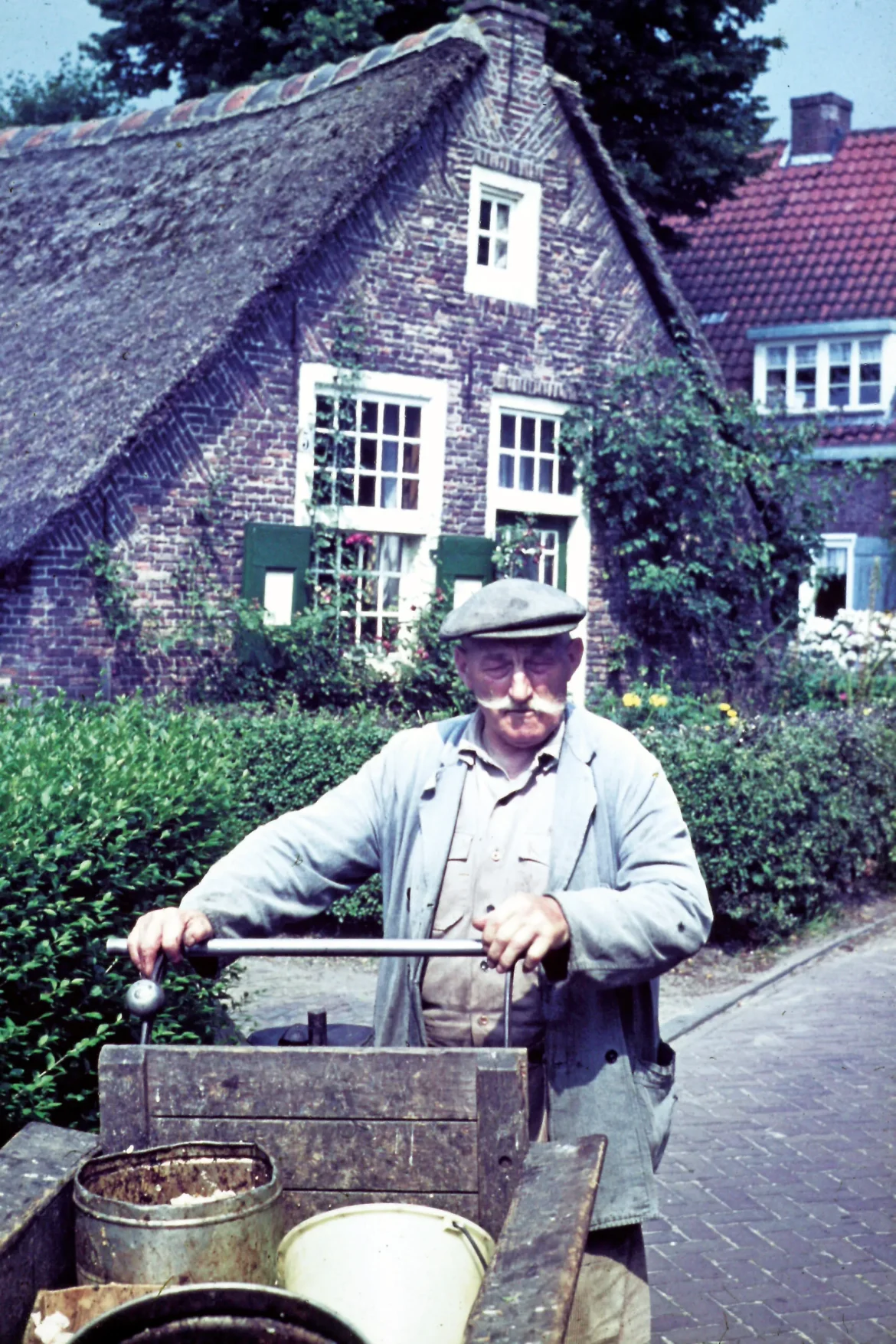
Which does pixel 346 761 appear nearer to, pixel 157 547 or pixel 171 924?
pixel 157 547

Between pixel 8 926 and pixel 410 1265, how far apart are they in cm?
223

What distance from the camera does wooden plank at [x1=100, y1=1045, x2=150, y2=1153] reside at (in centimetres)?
275

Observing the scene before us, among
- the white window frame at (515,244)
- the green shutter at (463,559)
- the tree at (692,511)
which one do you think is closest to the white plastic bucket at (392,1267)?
the green shutter at (463,559)

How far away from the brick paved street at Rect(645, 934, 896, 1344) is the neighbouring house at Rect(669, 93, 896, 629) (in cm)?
1544

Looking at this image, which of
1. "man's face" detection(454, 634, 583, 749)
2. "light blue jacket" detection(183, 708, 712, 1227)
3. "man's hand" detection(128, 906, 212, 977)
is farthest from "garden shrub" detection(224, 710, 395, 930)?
Answer: "man's hand" detection(128, 906, 212, 977)

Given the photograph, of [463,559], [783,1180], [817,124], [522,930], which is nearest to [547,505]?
[463,559]

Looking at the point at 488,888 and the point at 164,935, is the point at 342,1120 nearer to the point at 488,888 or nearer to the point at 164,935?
the point at 164,935

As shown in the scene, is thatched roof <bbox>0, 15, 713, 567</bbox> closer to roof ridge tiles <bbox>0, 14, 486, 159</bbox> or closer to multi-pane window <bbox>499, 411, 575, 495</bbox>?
roof ridge tiles <bbox>0, 14, 486, 159</bbox>

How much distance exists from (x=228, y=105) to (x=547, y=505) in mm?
5027

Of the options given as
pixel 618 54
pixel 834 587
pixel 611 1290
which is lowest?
pixel 611 1290

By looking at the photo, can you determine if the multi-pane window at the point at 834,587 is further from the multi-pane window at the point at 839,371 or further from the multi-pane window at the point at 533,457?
the multi-pane window at the point at 533,457

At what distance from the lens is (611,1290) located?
326 centimetres

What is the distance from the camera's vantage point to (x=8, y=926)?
4.42 meters

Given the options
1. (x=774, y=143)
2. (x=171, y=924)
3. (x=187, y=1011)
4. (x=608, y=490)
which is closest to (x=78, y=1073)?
(x=187, y=1011)
